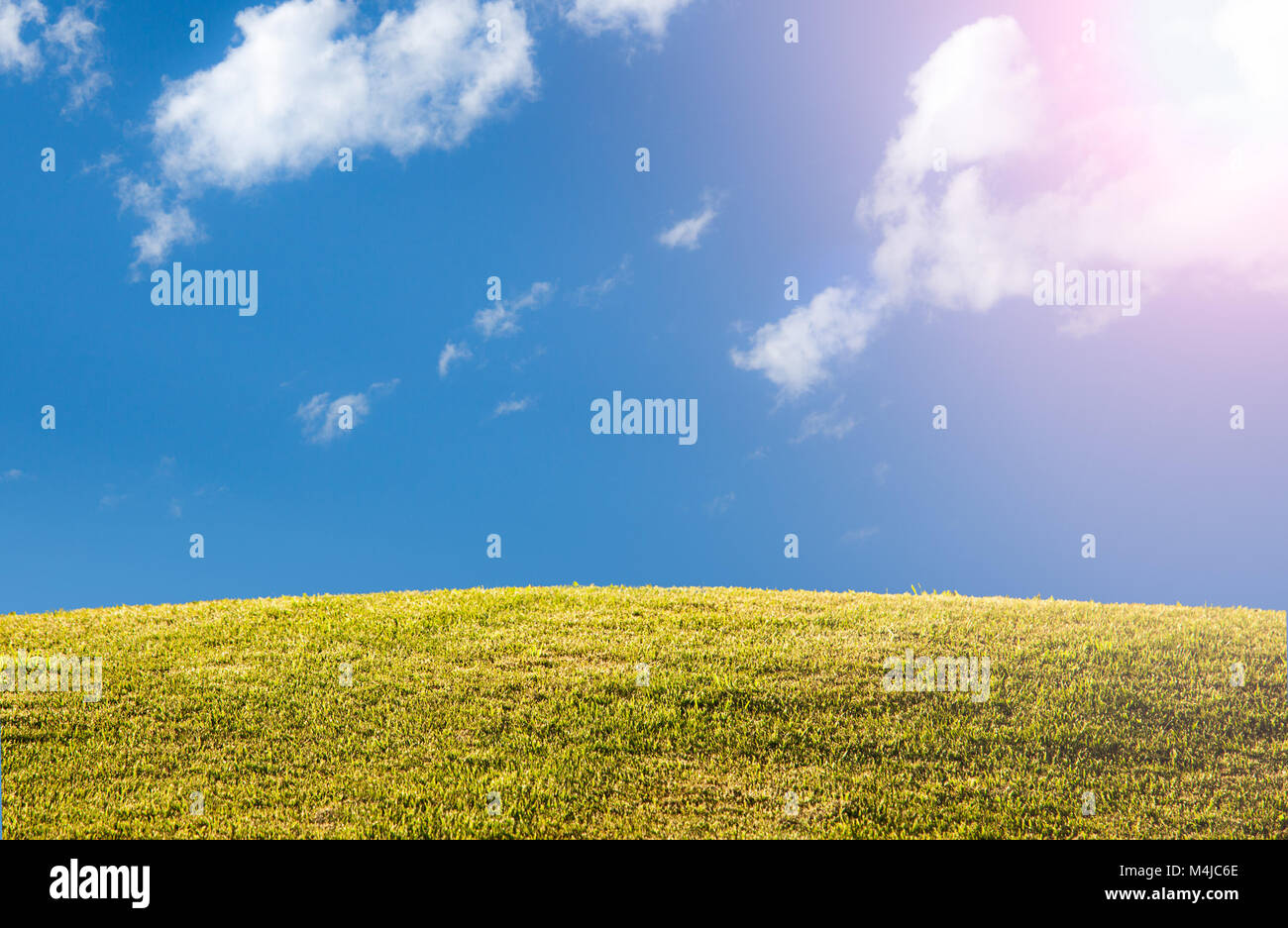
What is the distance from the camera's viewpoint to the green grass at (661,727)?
11.5 m

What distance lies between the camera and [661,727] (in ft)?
44.6

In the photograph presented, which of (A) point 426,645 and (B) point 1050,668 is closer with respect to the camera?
(B) point 1050,668

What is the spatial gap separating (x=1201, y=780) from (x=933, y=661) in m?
4.39

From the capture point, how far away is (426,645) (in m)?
17.1

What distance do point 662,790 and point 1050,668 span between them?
25.3ft

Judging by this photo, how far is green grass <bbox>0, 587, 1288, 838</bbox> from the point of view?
37.6ft
